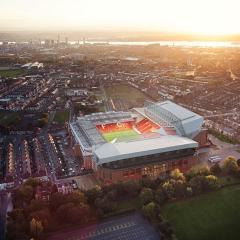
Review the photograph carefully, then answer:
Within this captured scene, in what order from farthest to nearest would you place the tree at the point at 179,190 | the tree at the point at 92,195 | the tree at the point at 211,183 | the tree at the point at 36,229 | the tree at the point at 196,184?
the tree at the point at 211,183 → the tree at the point at 196,184 → the tree at the point at 179,190 → the tree at the point at 92,195 → the tree at the point at 36,229

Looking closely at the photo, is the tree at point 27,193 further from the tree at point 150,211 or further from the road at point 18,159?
the tree at point 150,211

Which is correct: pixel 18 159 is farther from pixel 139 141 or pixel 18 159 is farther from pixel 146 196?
pixel 146 196

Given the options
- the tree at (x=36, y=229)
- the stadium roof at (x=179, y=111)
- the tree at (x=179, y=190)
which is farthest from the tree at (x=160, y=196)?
the stadium roof at (x=179, y=111)

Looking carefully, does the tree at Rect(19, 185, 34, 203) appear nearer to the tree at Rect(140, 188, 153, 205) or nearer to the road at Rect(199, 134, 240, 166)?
the tree at Rect(140, 188, 153, 205)

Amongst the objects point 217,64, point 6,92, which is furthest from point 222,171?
point 217,64

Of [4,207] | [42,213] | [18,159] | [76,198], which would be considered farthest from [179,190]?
[18,159]
